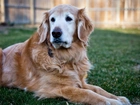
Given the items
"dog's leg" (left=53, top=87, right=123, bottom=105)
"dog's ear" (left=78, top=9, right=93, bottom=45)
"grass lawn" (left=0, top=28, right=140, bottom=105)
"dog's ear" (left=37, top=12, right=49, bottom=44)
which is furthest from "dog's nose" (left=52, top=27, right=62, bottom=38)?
"grass lawn" (left=0, top=28, right=140, bottom=105)

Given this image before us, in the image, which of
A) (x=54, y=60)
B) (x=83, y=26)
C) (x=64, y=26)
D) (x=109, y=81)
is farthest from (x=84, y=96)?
(x=109, y=81)

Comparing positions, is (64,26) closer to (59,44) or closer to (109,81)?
(59,44)

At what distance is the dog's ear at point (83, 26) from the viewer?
14.0ft

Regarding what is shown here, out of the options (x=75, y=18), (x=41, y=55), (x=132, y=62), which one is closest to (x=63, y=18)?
(x=75, y=18)

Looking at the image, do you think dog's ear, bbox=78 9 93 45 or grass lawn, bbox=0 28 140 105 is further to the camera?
dog's ear, bbox=78 9 93 45

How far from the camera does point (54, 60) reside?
161 inches

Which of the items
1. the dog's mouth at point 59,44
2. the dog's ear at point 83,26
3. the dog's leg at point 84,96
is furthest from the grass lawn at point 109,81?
the dog's ear at point 83,26

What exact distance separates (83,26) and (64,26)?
1.38 feet

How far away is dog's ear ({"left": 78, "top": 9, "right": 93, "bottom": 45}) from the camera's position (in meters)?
4.27

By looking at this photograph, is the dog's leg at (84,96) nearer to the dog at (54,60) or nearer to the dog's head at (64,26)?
the dog at (54,60)

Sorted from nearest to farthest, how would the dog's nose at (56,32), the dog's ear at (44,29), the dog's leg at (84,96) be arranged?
the dog's leg at (84,96)
the dog's nose at (56,32)
the dog's ear at (44,29)

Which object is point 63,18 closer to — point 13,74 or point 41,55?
point 41,55

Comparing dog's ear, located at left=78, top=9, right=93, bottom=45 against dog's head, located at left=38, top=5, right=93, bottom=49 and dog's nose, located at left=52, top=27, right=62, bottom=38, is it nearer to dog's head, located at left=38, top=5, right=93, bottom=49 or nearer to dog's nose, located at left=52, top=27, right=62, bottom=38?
dog's head, located at left=38, top=5, right=93, bottom=49

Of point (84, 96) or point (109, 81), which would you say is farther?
point (109, 81)
